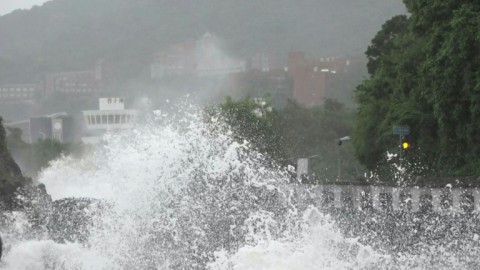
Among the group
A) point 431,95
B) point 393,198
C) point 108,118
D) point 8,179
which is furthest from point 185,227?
point 108,118

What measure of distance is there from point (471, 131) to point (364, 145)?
59.1ft

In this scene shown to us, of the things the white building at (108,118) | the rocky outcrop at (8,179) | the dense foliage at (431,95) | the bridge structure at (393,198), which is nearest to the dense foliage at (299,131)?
the dense foliage at (431,95)

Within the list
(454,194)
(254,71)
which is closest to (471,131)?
(454,194)

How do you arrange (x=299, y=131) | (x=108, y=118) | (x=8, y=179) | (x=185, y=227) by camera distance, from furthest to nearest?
(x=108, y=118), (x=299, y=131), (x=8, y=179), (x=185, y=227)

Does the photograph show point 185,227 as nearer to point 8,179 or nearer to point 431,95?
point 8,179

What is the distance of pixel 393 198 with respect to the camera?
3262 cm

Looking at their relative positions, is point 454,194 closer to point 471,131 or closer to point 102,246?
point 102,246

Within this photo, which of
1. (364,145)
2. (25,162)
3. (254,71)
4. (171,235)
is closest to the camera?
(171,235)

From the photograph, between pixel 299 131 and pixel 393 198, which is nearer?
pixel 393 198

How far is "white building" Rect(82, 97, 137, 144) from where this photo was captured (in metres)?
155

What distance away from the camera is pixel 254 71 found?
181750 millimetres

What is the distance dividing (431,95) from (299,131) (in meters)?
63.5

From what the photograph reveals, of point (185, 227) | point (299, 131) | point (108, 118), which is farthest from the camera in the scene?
point (108, 118)

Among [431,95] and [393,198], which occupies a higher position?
[431,95]
